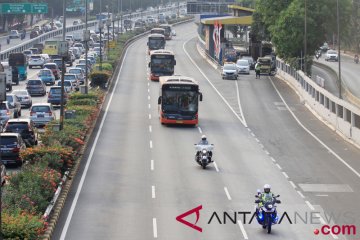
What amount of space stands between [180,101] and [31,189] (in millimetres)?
25560

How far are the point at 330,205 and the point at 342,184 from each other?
486 centimetres

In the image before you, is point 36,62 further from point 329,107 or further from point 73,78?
point 329,107

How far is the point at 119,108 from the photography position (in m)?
63.2

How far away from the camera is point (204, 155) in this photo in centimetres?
4047

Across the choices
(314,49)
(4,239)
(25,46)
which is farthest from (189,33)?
(4,239)

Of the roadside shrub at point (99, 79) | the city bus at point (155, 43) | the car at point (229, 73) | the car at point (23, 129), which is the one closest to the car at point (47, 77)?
the roadside shrub at point (99, 79)

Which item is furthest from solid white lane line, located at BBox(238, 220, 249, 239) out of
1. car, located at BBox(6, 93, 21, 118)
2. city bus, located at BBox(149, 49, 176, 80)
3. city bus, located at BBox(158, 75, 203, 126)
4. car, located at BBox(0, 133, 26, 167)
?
city bus, located at BBox(149, 49, 176, 80)

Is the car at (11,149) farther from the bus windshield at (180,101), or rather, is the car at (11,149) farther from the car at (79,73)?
the car at (79,73)

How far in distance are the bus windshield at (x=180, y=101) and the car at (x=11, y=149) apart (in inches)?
580

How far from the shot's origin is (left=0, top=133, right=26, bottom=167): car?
40.1 meters

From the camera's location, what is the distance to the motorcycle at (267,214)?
2802cm

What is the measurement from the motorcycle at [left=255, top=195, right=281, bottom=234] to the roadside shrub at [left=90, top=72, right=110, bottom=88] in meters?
47.1

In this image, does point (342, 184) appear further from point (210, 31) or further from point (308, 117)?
point (210, 31)

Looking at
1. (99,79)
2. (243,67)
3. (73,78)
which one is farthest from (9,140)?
(243,67)
